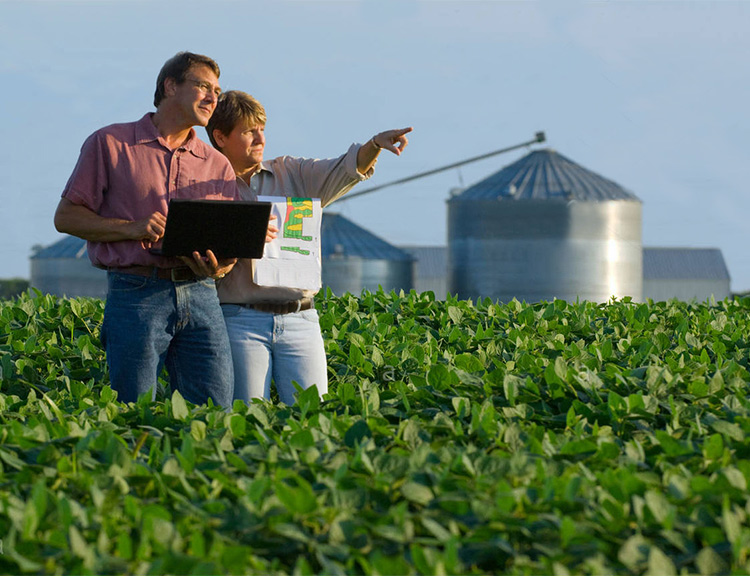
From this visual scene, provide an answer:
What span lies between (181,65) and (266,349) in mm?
1391

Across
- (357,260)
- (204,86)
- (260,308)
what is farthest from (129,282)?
(357,260)

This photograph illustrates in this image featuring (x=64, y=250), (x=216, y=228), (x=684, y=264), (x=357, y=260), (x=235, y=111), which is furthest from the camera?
(x=684, y=264)

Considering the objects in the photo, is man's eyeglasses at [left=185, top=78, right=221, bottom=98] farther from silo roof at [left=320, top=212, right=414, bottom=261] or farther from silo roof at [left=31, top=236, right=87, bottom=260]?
silo roof at [left=31, top=236, right=87, bottom=260]

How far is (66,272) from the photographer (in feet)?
81.8

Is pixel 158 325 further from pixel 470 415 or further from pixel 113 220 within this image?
pixel 470 415

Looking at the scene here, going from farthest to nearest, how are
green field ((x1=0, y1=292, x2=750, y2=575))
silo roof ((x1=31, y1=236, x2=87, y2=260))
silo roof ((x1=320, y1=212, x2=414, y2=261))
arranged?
1. silo roof ((x1=31, y1=236, x2=87, y2=260))
2. silo roof ((x1=320, y1=212, x2=414, y2=261))
3. green field ((x1=0, y1=292, x2=750, y2=575))

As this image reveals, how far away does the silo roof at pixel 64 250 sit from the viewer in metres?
25.1

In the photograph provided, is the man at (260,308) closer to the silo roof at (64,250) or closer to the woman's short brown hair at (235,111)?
the woman's short brown hair at (235,111)

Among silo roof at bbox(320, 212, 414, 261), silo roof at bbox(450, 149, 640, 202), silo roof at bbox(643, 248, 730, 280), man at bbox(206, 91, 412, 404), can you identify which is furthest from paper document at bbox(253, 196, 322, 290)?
silo roof at bbox(643, 248, 730, 280)

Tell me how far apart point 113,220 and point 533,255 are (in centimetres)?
1605

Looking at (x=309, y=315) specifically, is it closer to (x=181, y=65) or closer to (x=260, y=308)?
(x=260, y=308)

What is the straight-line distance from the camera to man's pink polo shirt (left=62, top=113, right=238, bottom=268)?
4273 mm

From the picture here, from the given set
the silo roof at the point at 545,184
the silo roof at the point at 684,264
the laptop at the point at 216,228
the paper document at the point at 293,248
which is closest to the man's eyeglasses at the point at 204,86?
the paper document at the point at 293,248

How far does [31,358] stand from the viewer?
19.1ft
